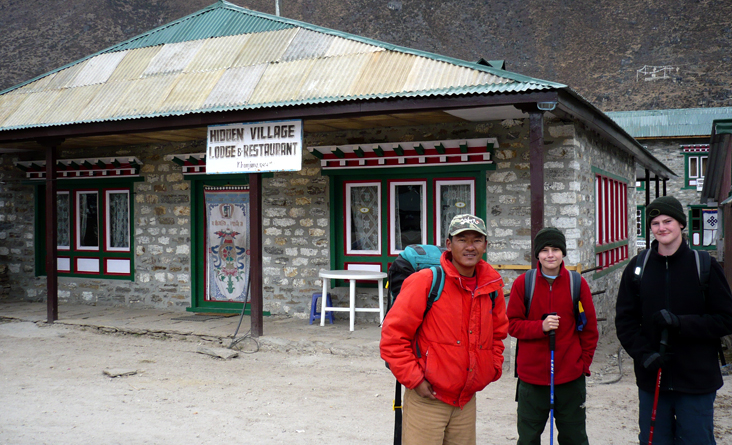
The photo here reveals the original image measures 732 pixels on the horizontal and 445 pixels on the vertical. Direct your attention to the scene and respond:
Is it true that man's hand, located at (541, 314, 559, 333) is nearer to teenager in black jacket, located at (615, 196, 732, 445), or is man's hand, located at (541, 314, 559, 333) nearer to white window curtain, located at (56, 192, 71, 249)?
teenager in black jacket, located at (615, 196, 732, 445)

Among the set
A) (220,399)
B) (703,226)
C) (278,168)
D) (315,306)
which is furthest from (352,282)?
(703,226)

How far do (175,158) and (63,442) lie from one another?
5.99 metres

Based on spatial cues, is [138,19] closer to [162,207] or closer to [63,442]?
[162,207]

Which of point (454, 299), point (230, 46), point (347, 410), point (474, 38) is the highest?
point (474, 38)

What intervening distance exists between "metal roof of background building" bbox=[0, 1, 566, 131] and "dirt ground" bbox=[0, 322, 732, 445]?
3045 millimetres

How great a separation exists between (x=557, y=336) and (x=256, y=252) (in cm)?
518

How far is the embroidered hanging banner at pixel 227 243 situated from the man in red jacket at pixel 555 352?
6940mm

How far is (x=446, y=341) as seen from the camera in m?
3.00

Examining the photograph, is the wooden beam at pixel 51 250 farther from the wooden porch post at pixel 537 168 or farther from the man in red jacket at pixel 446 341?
the man in red jacket at pixel 446 341

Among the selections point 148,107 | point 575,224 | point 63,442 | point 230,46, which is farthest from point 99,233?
point 575,224

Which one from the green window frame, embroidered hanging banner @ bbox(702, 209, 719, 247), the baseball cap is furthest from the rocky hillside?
the baseball cap

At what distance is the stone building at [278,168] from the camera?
25.3 ft

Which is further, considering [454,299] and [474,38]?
[474,38]

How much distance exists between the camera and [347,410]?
563 centimetres
